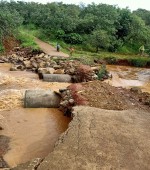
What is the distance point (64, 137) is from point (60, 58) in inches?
707

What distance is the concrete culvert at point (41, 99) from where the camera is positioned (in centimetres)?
1468

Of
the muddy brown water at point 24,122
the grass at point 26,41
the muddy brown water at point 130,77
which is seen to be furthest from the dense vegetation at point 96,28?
the muddy brown water at point 24,122

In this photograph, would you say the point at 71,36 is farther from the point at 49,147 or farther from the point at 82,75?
the point at 49,147

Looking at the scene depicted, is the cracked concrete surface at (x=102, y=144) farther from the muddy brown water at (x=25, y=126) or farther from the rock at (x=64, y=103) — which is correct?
the rock at (x=64, y=103)

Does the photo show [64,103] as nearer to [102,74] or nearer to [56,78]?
[56,78]

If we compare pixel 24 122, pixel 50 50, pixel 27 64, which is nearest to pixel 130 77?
pixel 27 64

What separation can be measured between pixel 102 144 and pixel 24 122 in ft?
16.2

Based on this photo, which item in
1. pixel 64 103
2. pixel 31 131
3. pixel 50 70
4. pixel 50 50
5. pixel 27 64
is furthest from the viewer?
pixel 50 50

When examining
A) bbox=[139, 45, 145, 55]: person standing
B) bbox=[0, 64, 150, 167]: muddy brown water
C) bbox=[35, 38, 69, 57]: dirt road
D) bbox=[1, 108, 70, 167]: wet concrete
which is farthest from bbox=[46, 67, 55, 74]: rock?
bbox=[139, 45, 145, 55]: person standing

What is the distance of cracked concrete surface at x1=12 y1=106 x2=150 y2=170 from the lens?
25.4ft

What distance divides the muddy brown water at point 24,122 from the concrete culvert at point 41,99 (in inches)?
11.1

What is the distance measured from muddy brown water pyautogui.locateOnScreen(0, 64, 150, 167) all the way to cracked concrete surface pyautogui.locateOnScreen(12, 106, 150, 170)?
1.43 metres

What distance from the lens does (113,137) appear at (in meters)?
9.37

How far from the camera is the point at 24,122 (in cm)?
1290
